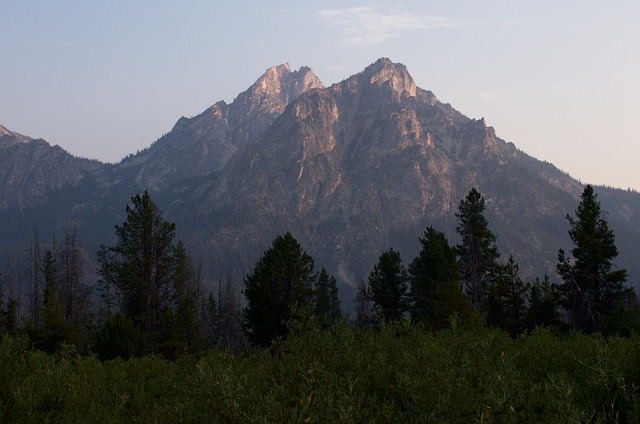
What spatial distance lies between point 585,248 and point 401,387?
33910 millimetres

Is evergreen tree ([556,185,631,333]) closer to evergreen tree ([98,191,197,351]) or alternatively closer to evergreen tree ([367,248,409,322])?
evergreen tree ([367,248,409,322])

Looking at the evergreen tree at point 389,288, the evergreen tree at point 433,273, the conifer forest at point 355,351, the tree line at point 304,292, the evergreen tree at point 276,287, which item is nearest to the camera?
the conifer forest at point 355,351

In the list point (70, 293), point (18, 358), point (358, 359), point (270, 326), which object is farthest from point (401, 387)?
point (70, 293)

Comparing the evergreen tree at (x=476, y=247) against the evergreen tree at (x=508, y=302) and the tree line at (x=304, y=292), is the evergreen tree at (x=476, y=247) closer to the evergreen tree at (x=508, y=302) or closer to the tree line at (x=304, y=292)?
the tree line at (x=304, y=292)

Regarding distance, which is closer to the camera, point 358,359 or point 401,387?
point 401,387

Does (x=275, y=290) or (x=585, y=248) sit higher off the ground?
(x=585, y=248)

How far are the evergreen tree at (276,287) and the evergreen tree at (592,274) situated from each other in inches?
742

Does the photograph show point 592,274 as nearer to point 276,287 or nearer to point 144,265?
point 276,287

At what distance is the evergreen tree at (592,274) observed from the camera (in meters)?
38.2

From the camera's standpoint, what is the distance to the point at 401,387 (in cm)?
930

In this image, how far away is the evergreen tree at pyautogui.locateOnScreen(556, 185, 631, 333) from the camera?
3825 centimetres

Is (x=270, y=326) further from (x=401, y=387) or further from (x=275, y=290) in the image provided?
(x=401, y=387)

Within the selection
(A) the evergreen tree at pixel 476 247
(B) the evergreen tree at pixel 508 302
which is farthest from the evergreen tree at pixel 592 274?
(A) the evergreen tree at pixel 476 247

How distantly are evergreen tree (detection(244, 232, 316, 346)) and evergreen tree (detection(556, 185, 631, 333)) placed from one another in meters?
18.8
